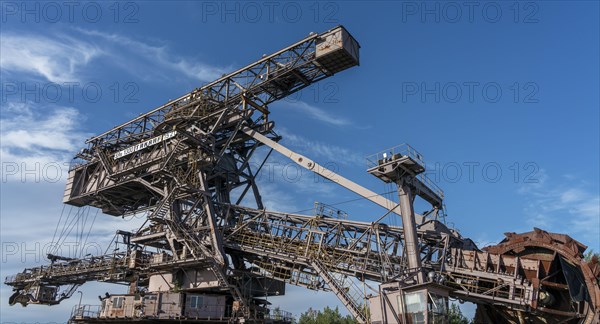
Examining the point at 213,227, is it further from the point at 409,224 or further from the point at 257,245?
the point at 409,224

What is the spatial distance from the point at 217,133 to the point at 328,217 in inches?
487

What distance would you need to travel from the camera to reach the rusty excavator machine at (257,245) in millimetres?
27547

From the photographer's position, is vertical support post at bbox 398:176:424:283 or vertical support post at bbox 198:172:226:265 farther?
vertical support post at bbox 198:172:226:265

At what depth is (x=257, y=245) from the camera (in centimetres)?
3575

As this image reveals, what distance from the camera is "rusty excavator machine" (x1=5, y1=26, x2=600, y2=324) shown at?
2755cm

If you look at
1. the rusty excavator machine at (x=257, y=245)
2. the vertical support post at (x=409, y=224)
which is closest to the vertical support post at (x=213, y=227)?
the rusty excavator machine at (x=257, y=245)

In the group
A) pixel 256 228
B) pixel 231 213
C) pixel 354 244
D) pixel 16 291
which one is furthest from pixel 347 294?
pixel 16 291

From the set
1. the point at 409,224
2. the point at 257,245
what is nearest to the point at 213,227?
the point at 257,245

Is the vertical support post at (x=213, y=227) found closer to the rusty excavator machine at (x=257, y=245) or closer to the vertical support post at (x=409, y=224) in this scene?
the rusty excavator machine at (x=257, y=245)

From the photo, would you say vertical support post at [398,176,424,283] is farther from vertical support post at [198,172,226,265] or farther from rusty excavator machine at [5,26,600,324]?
vertical support post at [198,172,226,265]

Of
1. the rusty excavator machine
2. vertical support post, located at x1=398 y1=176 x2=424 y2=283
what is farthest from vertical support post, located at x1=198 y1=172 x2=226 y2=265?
Result: vertical support post, located at x1=398 y1=176 x2=424 y2=283

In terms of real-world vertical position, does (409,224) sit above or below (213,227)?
below

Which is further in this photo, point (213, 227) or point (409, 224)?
point (213, 227)

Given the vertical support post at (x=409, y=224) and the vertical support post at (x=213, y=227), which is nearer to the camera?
the vertical support post at (x=409, y=224)
